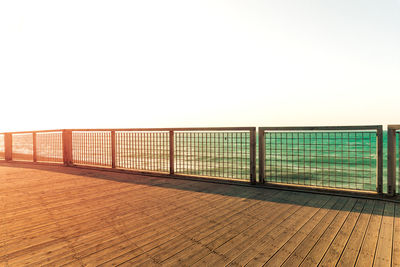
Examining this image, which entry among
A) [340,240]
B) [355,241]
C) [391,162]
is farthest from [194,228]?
[391,162]

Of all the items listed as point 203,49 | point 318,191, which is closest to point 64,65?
point 203,49

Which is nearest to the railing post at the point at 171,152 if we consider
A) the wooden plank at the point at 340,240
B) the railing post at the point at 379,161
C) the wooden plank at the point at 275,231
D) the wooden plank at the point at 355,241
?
the wooden plank at the point at 275,231

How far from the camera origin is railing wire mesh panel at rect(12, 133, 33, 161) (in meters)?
7.90

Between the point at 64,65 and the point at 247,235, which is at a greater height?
the point at 64,65

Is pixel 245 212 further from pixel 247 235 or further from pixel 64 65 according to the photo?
pixel 64 65

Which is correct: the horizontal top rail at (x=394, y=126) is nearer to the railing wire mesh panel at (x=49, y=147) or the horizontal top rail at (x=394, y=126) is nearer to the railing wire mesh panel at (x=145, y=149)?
the railing wire mesh panel at (x=145, y=149)

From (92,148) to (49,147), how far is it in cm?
222

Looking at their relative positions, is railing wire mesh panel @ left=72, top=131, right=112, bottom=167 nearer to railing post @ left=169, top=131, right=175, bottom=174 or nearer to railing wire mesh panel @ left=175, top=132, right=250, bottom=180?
railing post @ left=169, top=131, right=175, bottom=174

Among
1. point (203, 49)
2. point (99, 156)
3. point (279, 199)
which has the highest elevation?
point (203, 49)

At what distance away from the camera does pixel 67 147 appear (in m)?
6.89

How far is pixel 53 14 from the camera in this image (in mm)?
7594

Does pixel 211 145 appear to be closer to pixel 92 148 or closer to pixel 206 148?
pixel 206 148

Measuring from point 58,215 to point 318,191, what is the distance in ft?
13.1

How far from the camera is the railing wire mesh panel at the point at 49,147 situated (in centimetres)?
705
